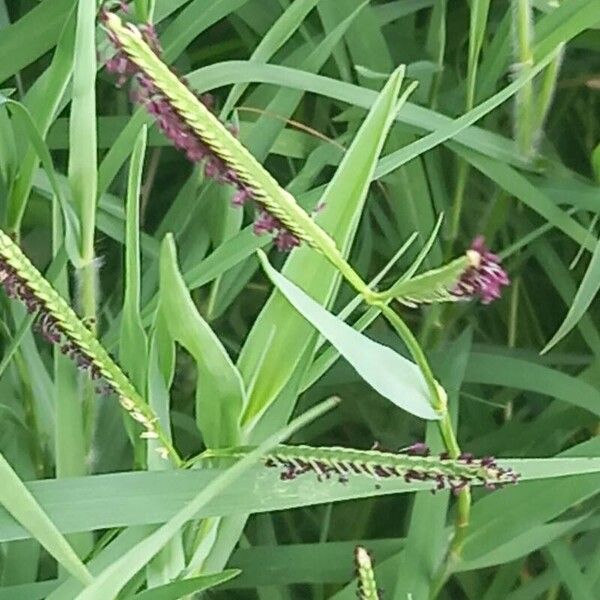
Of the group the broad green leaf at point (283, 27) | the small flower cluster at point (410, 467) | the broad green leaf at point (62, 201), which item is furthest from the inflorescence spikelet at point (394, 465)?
the broad green leaf at point (283, 27)

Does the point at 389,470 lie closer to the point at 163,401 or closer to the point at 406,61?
the point at 163,401

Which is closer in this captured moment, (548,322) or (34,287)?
(34,287)

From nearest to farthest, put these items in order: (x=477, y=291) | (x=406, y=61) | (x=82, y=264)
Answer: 1. (x=477, y=291)
2. (x=82, y=264)
3. (x=406, y=61)

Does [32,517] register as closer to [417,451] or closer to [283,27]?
[417,451]

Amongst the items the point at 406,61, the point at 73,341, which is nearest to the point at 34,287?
the point at 73,341

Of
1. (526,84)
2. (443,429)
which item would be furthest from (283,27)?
(443,429)
